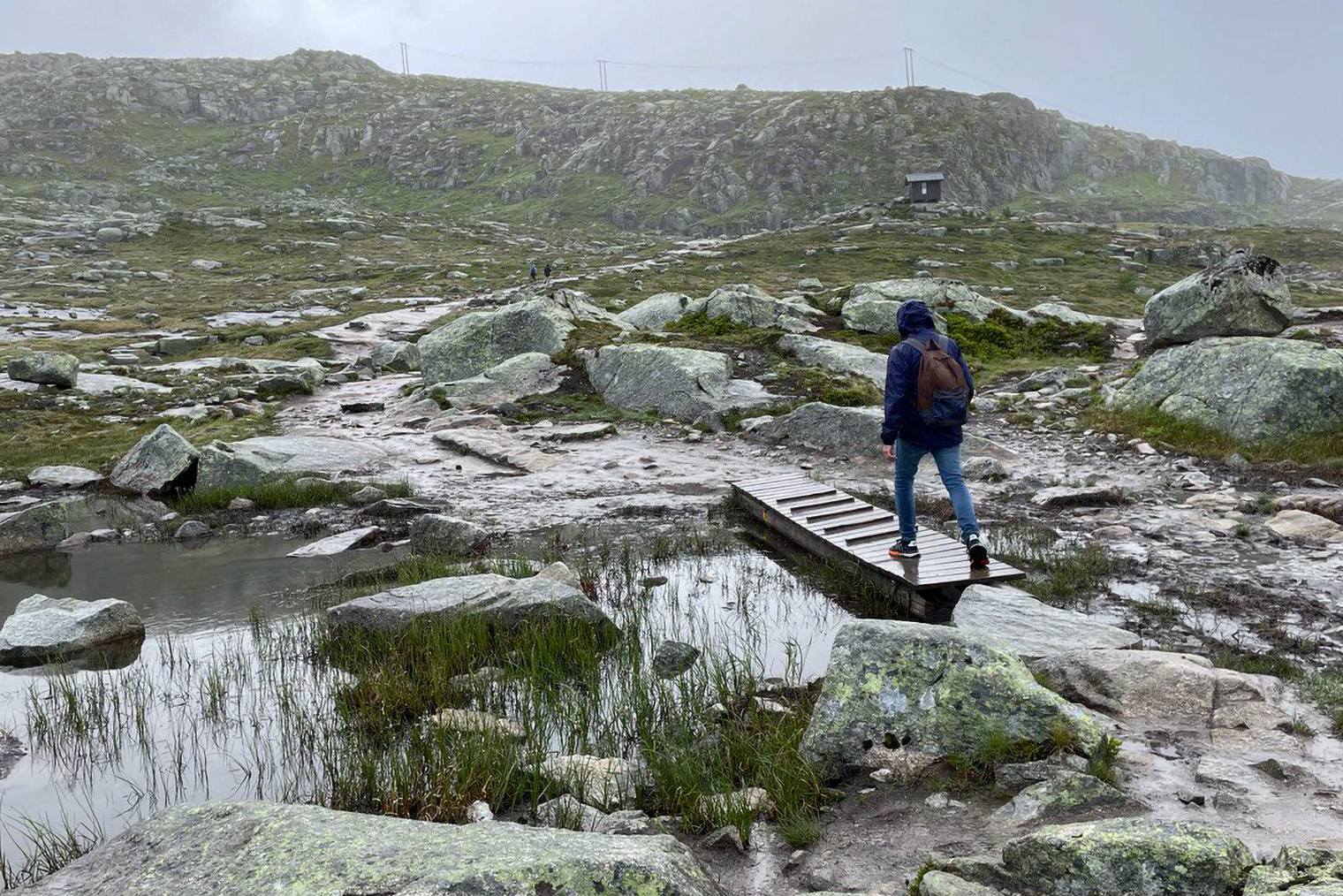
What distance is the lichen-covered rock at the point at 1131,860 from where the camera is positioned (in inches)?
149

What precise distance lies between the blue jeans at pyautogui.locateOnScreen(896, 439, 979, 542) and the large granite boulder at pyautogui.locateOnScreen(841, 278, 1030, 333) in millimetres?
19240

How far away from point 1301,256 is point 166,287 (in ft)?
254

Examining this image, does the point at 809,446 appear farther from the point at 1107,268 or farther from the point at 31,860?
the point at 1107,268

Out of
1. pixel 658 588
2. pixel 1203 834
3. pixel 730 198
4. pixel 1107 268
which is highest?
pixel 730 198

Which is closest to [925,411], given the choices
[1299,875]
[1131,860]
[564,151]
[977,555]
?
[977,555]

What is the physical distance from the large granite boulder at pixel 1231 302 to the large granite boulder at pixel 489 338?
16382 mm

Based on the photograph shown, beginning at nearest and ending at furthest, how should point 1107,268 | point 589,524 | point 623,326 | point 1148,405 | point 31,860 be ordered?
1. point 31,860
2. point 589,524
3. point 1148,405
4. point 623,326
5. point 1107,268

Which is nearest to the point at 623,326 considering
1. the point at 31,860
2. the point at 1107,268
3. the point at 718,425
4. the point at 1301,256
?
the point at 718,425

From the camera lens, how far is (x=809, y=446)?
17.9m

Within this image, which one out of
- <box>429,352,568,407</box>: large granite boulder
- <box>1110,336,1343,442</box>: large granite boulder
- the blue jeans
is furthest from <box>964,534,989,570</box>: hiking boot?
<box>429,352,568,407</box>: large granite boulder

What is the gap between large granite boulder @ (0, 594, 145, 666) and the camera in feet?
27.3

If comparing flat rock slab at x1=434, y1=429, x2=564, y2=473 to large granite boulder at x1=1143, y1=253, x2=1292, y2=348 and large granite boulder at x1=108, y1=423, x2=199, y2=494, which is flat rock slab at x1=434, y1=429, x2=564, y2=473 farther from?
large granite boulder at x1=1143, y1=253, x2=1292, y2=348

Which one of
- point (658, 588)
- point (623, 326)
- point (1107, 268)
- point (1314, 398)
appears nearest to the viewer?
point (658, 588)

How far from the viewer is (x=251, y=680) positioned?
25.6 feet
